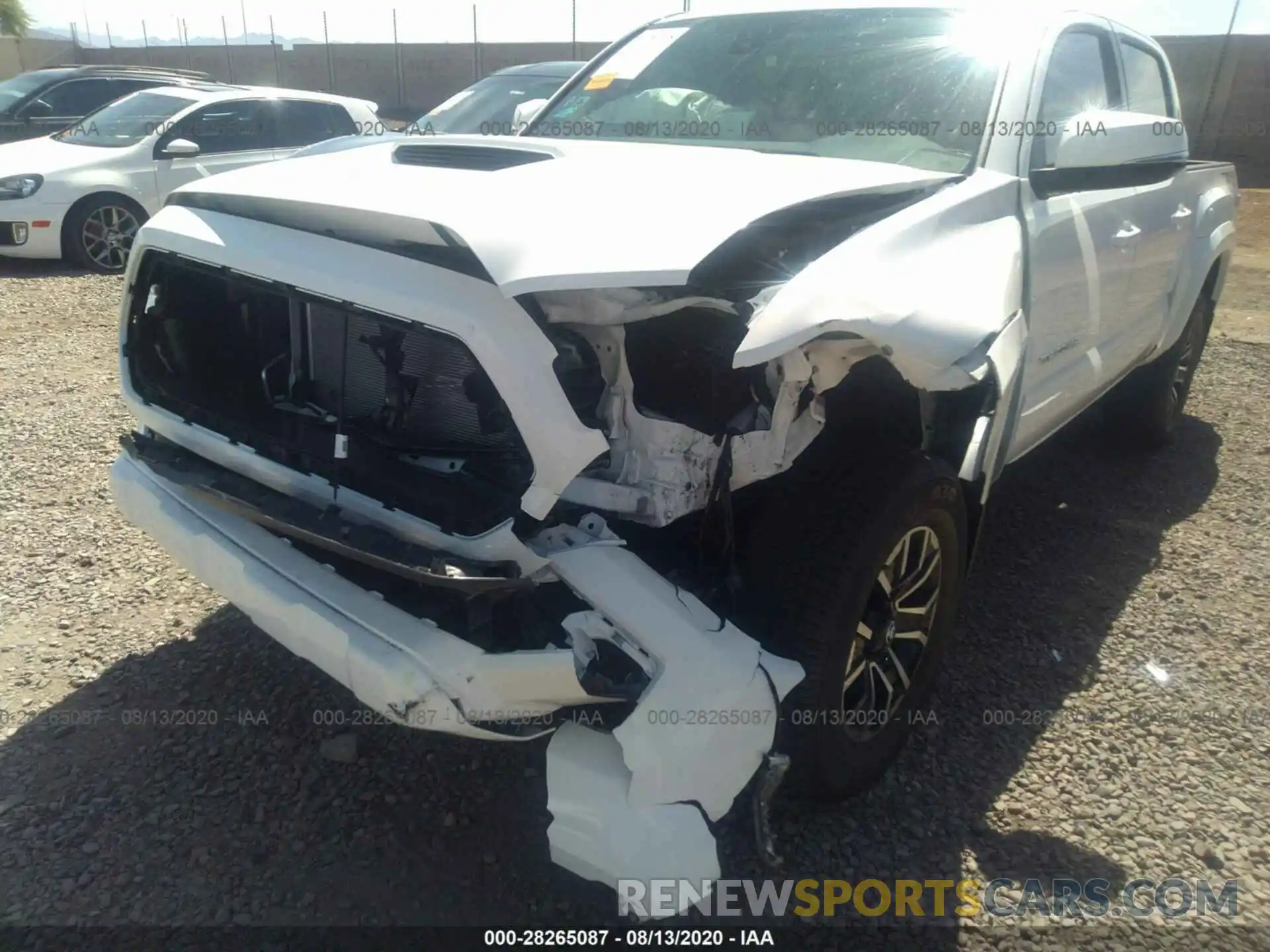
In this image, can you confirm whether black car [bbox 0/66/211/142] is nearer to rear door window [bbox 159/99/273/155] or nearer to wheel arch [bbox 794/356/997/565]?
rear door window [bbox 159/99/273/155]

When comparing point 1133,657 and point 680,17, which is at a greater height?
point 680,17

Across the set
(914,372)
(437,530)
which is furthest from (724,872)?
(914,372)

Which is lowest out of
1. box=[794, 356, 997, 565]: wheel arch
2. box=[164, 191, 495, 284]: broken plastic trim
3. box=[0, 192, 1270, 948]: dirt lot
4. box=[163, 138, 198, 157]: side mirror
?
box=[0, 192, 1270, 948]: dirt lot

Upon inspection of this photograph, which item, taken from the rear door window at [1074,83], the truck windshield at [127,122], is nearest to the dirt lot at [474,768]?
the rear door window at [1074,83]

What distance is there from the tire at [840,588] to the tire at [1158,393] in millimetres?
2726

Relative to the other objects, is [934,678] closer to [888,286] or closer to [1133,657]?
[1133,657]

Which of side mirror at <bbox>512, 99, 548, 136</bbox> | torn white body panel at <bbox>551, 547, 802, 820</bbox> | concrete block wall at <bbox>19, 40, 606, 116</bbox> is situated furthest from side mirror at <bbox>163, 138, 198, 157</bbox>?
→ concrete block wall at <bbox>19, 40, 606, 116</bbox>

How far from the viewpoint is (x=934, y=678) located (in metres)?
2.74

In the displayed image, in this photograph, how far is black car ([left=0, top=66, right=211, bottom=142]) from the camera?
10.0 meters

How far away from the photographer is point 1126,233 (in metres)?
3.33

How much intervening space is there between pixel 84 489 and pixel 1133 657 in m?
3.96

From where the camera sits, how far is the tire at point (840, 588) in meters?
2.12

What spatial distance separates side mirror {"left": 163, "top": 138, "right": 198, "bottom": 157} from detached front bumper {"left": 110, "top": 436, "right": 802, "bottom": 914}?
7368 millimetres

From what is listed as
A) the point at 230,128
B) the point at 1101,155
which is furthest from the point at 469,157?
the point at 230,128
